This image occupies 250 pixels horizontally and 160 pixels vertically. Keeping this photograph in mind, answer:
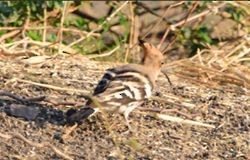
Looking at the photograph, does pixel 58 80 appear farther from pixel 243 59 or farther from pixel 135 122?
pixel 243 59

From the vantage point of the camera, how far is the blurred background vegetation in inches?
331

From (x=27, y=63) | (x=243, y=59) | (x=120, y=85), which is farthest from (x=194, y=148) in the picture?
(x=243, y=59)

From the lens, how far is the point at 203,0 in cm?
988

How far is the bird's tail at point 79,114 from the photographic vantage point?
529cm

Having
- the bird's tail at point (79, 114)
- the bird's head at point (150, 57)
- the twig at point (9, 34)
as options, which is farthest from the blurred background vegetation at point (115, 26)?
the bird's tail at point (79, 114)

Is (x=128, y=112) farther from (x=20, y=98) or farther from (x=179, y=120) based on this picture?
(x=20, y=98)

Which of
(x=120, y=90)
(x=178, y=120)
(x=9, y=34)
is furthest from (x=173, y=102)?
(x=9, y=34)

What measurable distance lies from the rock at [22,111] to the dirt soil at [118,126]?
0.01m

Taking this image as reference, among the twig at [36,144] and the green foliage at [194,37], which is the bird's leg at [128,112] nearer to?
the twig at [36,144]

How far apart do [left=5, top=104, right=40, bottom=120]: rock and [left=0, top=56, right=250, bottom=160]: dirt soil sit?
15 millimetres

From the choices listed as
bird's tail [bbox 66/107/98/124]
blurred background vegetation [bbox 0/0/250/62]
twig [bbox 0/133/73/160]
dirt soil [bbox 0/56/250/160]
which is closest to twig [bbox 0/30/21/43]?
blurred background vegetation [bbox 0/0/250/62]

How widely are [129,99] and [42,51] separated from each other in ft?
7.77

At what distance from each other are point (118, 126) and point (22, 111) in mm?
528

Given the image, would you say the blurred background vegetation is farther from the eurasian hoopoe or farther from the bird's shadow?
the eurasian hoopoe
